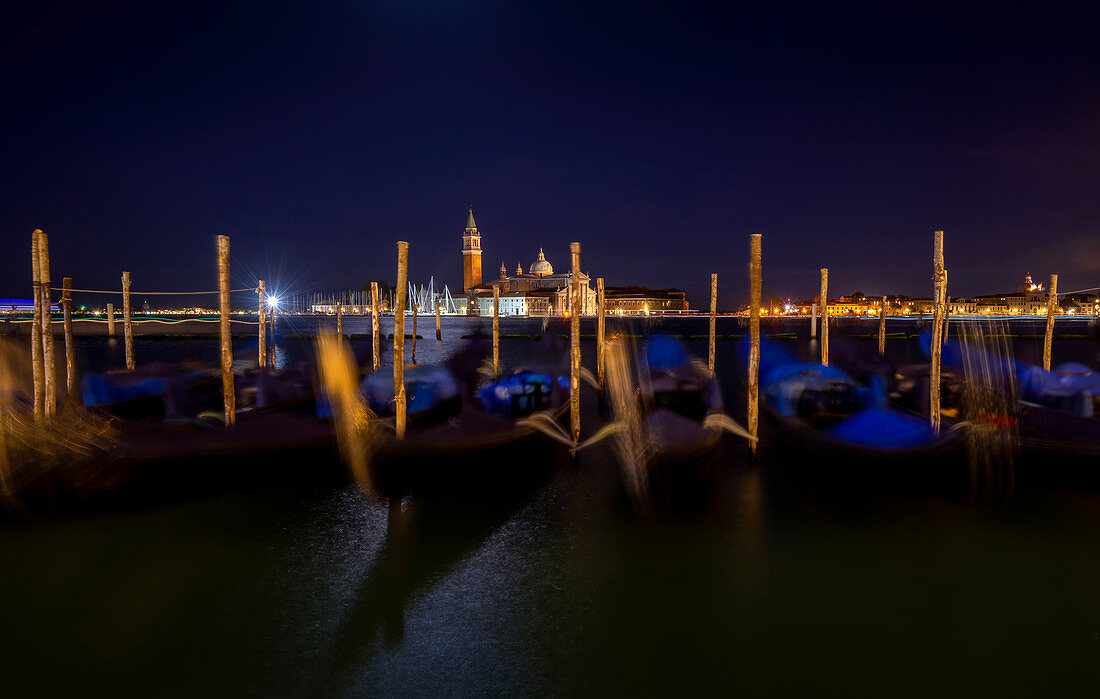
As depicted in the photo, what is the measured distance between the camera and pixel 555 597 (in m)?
4.20

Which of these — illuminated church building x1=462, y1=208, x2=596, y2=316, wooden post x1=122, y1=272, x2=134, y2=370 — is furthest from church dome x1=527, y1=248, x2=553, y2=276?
wooden post x1=122, y1=272, x2=134, y2=370

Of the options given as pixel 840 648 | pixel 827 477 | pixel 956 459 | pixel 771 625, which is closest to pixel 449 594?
pixel 771 625

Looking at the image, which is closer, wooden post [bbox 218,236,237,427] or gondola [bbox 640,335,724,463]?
gondola [bbox 640,335,724,463]

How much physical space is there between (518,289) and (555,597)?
94.6 meters

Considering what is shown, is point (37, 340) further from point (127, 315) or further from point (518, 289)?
point (518, 289)

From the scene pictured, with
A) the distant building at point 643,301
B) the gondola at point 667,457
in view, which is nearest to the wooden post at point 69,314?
the gondola at point 667,457

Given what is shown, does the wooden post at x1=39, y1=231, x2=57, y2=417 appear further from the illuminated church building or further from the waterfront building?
the waterfront building

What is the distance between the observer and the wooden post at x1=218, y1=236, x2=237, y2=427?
7.21 meters

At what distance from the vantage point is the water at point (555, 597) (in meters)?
3.34

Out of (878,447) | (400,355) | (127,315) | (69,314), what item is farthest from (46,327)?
(878,447)

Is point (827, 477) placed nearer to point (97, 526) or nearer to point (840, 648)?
point (840, 648)

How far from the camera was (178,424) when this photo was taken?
650cm

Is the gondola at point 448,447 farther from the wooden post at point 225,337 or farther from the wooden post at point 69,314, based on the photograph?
the wooden post at point 69,314

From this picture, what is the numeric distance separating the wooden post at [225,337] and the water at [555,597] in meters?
1.51
